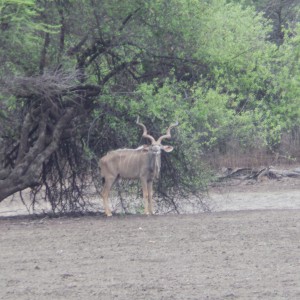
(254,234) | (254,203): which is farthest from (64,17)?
(254,203)

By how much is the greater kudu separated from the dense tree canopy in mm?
338

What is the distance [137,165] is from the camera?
55.2ft

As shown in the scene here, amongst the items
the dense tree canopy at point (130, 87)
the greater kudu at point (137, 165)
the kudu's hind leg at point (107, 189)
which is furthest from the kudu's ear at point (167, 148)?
the kudu's hind leg at point (107, 189)

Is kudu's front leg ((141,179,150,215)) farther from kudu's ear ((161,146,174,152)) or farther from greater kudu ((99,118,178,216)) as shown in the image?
kudu's ear ((161,146,174,152))

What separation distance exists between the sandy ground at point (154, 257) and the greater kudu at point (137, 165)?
2.62ft

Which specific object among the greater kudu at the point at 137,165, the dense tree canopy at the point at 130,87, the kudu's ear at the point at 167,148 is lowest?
the greater kudu at the point at 137,165

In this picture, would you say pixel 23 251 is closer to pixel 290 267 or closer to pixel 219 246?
pixel 219 246

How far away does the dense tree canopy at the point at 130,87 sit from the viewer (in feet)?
49.8

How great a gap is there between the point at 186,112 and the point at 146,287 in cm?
696

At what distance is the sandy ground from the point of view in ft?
28.8

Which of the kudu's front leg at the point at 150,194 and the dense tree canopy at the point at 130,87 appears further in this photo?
the kudu's front leg at the point at 150,194

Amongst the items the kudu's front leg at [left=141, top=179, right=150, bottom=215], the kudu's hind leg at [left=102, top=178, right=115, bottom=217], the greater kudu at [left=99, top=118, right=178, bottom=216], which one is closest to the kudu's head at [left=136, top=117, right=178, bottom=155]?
the greater kudu at [left=99, top=118, right=178, bottom=216]

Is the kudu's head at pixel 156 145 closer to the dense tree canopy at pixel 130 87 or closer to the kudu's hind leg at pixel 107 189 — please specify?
the dense tree canopy at pixel 130 87

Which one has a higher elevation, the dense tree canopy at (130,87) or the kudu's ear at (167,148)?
the dense tree canopy at (130,87)
